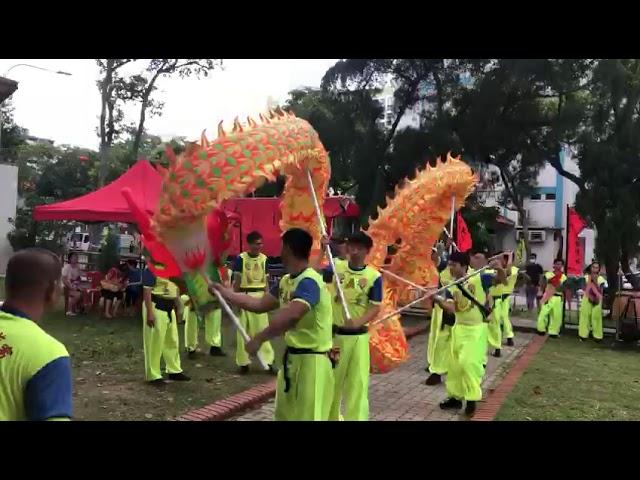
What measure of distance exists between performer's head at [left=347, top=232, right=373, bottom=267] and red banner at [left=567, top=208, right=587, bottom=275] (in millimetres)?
9276

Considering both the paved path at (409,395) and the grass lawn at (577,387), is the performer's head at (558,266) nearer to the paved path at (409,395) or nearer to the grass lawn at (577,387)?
the grass lawn at (577,387)

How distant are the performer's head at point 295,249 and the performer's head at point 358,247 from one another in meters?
1.28

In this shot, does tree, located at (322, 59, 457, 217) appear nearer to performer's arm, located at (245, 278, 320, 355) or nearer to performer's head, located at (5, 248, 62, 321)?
performer's arm, located at (245, 278, 320, 355)

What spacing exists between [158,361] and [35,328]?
4.88m

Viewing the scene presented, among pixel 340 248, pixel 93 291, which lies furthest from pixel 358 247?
pixel 93 291

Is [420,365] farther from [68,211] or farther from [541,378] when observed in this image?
[68,211]

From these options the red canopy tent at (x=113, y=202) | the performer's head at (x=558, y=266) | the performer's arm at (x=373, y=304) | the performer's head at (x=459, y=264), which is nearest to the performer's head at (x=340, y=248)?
the performer's head at (x=459, y=264)

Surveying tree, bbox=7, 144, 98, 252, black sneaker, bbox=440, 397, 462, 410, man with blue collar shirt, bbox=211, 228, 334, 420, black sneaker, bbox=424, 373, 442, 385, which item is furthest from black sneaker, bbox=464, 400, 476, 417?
tree, bbox=7, 144, 98, 252

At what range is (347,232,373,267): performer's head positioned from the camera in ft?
15.6

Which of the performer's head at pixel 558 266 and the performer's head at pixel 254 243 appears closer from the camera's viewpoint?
the performer's head at pixel 254 243

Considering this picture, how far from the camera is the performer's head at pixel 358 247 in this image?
4770 mm

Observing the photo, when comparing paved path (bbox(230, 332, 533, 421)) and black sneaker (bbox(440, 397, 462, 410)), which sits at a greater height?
black sneaker (bbox(440, 397, 462, 410))
